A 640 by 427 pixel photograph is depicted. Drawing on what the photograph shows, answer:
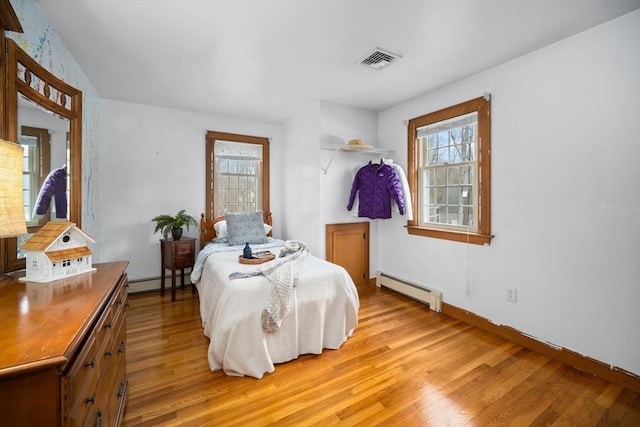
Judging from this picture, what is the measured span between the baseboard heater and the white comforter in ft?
3.92

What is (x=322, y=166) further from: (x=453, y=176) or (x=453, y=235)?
(x=453, y=235)

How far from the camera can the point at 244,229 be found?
3.60 meters

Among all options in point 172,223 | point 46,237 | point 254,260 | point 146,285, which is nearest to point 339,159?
point 254,260

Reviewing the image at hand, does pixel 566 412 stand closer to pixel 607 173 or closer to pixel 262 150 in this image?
pixel 607 173

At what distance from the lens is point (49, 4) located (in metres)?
1.81

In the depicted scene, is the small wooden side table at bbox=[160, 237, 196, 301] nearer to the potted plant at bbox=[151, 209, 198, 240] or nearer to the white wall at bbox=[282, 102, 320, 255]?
the potted plant at bbox=[151, 209, 198, 240]

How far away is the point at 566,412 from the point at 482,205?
5.60 ft

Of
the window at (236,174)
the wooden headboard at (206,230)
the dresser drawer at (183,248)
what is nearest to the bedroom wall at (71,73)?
the dresser drawer at (183,248)

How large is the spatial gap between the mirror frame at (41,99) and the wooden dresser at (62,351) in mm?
528

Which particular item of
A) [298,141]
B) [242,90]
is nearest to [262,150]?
[298,141]

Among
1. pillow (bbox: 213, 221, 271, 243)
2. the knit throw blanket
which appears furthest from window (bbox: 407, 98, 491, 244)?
pillow (bbox: 213, 221, 271, 243)

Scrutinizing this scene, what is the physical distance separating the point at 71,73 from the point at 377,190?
3.32 metres

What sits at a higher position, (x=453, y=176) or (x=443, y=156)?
(x=443, y=156)

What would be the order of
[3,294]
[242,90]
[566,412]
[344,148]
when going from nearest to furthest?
[3,294] → [566,412] → [242,90] → [344,148]
